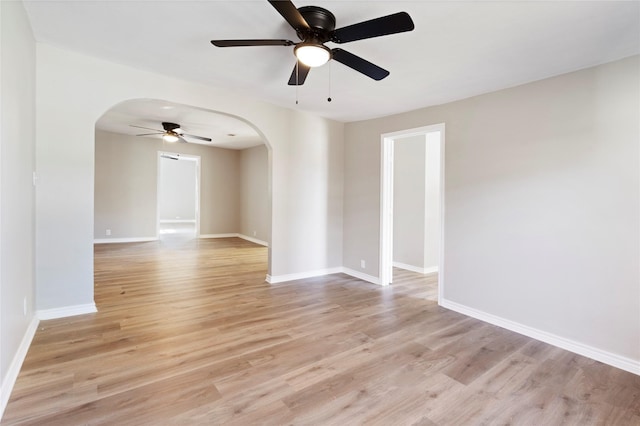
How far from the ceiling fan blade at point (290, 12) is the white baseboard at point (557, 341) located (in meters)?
3.30

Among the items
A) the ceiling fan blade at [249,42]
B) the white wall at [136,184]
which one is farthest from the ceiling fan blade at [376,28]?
the white wall at [136,184]

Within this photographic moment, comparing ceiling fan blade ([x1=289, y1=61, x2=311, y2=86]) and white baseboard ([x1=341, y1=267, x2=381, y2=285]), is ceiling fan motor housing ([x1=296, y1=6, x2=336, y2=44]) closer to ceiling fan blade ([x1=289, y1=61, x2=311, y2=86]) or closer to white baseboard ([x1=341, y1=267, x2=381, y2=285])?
ceiling fan blade ([x1=289, y1=61, x2=311, y2=86])

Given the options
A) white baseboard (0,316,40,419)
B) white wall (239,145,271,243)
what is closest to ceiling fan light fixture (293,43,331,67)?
white baseboard (0,316,40,419)

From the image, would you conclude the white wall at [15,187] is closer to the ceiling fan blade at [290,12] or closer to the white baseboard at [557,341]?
the ceiling fan blade at [290,12]

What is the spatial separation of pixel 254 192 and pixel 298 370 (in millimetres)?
6770

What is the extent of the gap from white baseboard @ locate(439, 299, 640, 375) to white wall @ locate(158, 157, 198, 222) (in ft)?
41.3

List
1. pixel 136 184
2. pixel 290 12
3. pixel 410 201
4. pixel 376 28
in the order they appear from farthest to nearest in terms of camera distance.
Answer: pixel 136 184 < pixel 410 201 < pixel 376 28 < pixel 290 12

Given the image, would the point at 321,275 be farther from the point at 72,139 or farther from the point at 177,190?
the point at 177,190

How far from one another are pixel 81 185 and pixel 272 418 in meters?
2.86

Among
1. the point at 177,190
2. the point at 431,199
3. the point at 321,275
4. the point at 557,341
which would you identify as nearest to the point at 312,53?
the point at 557,341

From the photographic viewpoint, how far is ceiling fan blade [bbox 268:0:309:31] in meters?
1.58

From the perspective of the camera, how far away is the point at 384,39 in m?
2.34

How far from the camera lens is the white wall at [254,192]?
7977mm

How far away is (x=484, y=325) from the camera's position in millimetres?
3129
